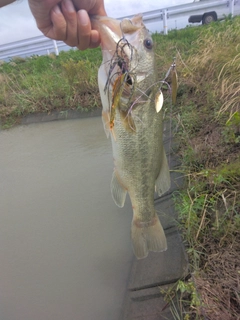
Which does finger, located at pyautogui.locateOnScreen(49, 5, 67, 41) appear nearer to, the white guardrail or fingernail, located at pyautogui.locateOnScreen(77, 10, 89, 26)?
fingernail, located at pyautogui.locateOnScreen(77, 10, 89, 26)

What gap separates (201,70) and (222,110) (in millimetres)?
1911

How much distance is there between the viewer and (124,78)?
1381 mm

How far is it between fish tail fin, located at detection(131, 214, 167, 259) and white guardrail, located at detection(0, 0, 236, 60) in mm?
10521

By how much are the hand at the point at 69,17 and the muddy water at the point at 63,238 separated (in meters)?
1.90

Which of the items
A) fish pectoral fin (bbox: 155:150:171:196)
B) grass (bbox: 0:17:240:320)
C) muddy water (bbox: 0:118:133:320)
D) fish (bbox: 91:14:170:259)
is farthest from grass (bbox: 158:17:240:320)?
muddy water (bbox: 0:118:133:320)

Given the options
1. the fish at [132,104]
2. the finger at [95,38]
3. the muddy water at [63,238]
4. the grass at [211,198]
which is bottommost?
the muddy water at [63,238]

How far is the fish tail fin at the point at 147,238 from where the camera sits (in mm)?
1904

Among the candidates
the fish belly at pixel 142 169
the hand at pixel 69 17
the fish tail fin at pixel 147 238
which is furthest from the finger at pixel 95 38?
the fish tail fin at pixel 147 238

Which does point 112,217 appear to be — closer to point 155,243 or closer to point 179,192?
point 179,192

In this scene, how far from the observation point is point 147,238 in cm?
193

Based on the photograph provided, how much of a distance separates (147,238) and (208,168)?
111cm

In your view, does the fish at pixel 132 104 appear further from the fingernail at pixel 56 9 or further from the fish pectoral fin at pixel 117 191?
the fingernail at pixel 56 9

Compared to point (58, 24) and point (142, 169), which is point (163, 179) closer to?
point (142, 169)

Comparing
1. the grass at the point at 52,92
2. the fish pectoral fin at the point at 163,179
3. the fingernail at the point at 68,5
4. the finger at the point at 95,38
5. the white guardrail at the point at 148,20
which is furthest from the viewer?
the white guardrail at the point at 148,20
